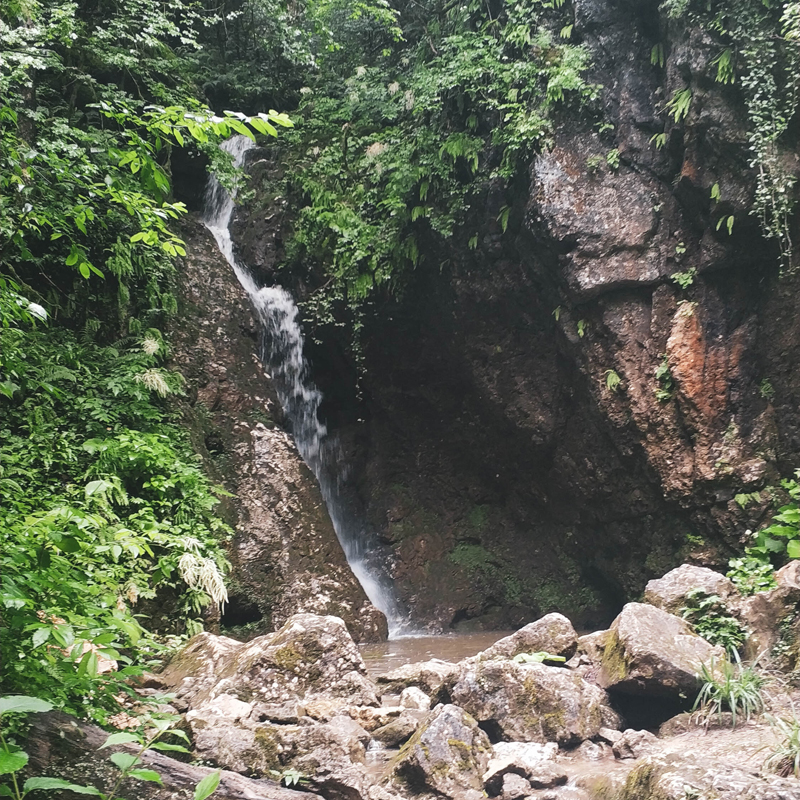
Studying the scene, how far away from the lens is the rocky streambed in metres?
3.36

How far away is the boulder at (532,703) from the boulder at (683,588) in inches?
52.4

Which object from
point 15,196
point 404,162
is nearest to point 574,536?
point 404,162

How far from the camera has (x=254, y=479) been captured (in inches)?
325

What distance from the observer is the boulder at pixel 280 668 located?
469 cm

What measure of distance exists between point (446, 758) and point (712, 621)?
9.15 feet

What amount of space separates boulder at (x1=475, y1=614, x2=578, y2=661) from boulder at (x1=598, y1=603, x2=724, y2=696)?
38cm

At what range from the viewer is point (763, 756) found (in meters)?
3.39

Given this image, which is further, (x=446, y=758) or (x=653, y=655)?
(x=653, y=655)

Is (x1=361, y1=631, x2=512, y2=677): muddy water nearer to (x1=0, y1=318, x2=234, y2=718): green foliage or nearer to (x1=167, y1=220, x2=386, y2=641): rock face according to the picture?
(x1=167, y1=220, x2=386, y2=641): rock face

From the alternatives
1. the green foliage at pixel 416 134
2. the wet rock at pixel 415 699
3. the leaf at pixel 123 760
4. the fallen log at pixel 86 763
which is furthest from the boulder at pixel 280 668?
the green foliage at pixel 416 134

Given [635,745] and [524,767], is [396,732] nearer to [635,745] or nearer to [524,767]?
[524,767]

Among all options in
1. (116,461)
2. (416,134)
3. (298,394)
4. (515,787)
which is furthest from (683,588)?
(416,134)

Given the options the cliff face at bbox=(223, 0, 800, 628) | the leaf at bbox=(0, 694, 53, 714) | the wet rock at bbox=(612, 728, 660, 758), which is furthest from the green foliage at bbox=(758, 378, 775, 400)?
the leaf at bbox=(0, 694, 53, 714)

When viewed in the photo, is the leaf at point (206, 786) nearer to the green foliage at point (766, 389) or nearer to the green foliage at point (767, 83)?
the green foliage at point (767, 83)
